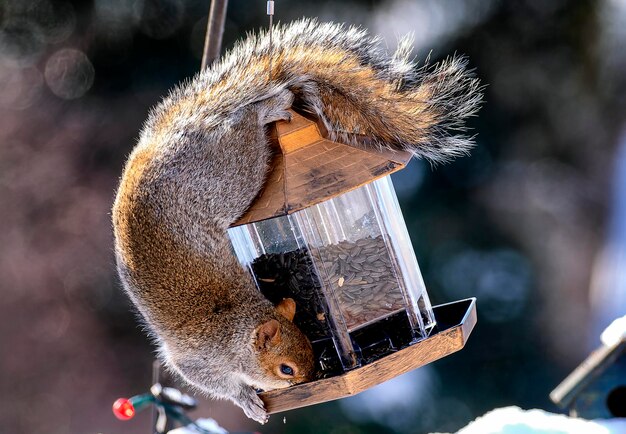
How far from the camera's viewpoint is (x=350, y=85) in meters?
1.75

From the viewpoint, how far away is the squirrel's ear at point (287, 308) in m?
1.80

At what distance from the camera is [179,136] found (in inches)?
67.9

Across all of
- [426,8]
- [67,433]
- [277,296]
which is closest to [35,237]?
[67,433]

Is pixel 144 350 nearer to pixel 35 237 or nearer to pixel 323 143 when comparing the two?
pixel 35 237

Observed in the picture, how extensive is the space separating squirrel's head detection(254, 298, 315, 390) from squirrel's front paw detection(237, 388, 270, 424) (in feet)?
0.27

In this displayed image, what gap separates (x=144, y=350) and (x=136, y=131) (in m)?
1.35

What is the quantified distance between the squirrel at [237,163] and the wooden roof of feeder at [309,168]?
0.10ft

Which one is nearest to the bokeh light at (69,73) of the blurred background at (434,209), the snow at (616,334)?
the blurred background at (434,209)

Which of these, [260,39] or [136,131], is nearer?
[260,39]

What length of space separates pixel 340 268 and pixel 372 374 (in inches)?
9.8

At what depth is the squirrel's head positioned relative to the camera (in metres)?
1.79

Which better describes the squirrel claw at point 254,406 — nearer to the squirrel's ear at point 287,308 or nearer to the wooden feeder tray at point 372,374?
the wooden feeder tray at point 372,374

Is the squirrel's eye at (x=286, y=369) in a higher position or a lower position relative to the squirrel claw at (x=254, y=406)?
higher

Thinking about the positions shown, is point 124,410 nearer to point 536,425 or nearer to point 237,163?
point 237,163
